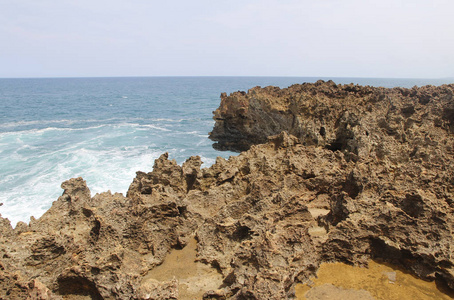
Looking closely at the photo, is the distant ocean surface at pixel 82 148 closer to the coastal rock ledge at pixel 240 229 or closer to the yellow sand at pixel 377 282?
the coastal rock ledge at pixel 240 229

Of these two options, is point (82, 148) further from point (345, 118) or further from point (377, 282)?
point (377, 282)

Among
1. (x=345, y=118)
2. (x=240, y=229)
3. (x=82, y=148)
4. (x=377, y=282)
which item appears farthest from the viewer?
(x=82, y=148)

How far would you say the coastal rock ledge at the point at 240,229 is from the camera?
613cm

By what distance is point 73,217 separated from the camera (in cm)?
782

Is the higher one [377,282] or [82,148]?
[377,282]

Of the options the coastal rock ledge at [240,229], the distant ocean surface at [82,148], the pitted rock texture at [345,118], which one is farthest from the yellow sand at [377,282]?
the distant ocean surface at [82,148]

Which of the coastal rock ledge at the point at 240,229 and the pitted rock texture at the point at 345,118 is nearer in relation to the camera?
the coastal rock ledge at the point at 240,229

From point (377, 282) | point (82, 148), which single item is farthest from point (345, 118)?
point (82, 148)

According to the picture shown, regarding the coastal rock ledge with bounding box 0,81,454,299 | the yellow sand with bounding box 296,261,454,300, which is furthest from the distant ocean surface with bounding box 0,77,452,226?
the yellow sand with bounding box 296,261,454,300

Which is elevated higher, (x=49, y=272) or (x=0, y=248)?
(x=0, y=248)

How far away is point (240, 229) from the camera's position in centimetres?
788

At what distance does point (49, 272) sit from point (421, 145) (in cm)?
1402

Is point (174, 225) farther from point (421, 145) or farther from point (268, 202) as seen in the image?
point (421, 145)

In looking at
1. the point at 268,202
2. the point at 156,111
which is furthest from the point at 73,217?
the point at 156,111
